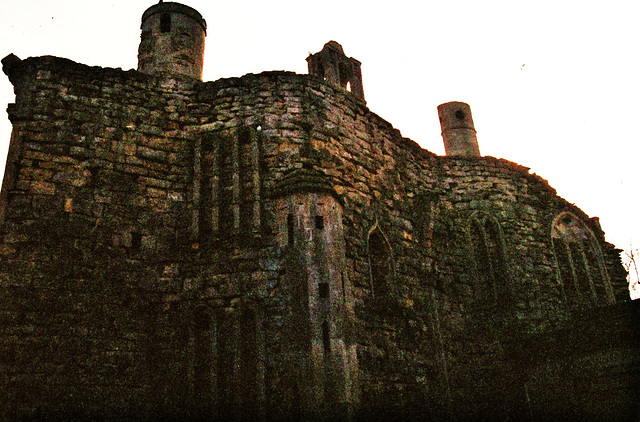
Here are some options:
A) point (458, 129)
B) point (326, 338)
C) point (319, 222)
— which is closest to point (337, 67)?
point (458, 129)

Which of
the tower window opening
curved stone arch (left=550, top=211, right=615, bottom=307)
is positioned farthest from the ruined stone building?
curved stone arch (left=550, top=211, right=615, bottom=307)

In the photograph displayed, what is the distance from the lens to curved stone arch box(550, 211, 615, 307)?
471 inches

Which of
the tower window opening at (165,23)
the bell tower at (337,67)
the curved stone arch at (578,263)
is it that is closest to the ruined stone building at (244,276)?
the tower window opening at (165,23)

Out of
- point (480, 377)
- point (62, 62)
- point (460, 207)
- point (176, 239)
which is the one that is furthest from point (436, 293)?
point (62, 62)

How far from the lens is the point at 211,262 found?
771 cm

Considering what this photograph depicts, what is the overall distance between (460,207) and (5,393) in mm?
8636

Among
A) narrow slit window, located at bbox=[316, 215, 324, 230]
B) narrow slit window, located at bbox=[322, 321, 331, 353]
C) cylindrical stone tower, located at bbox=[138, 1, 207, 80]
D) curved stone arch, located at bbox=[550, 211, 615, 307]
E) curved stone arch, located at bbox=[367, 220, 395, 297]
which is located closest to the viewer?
narrow slit window, located at bbox=[322, 321, 331, 353]

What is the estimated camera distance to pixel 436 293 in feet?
32.8

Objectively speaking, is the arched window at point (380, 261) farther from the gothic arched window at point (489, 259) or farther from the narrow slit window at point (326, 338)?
the gothic arched window at point (489, 259)

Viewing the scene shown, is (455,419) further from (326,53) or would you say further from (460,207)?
(326,53)

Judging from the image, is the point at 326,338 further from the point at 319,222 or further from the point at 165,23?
the point at 165,23

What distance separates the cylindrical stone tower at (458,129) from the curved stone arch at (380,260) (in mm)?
6602

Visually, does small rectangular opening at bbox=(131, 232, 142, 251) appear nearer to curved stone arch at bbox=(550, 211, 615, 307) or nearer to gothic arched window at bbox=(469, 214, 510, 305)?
gothic arched window at bbox=(469, 214, 510, 305)

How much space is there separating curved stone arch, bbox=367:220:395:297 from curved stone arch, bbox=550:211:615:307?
460 centimetres
